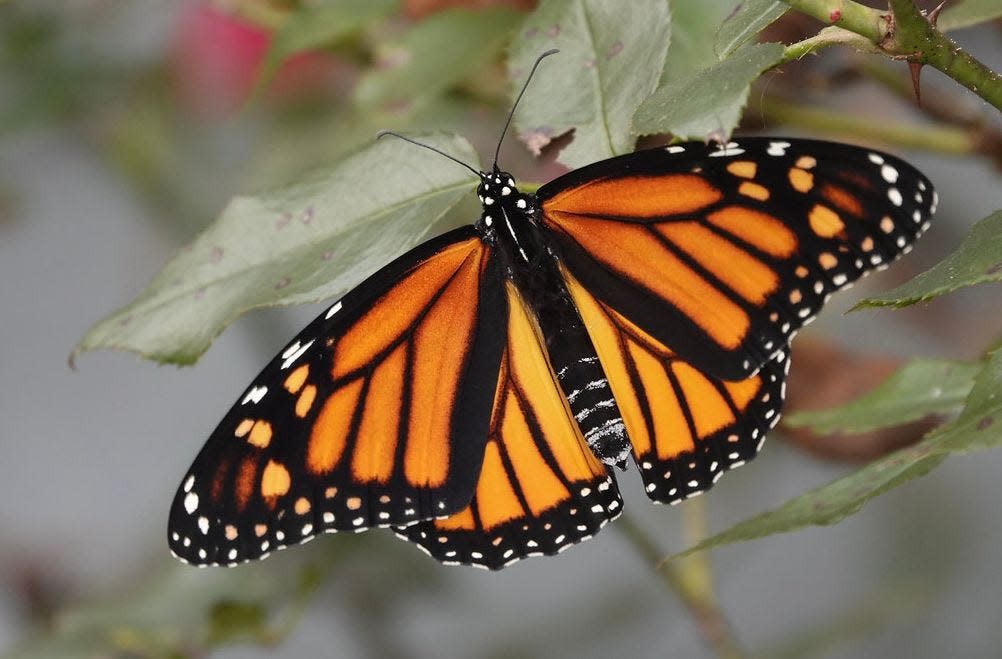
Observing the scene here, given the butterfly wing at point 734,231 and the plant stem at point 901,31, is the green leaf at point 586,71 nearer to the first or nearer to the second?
the butterfly wing at point 734,231

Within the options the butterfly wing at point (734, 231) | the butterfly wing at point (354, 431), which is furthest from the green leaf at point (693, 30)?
the butterfly wing at point (354, 431)

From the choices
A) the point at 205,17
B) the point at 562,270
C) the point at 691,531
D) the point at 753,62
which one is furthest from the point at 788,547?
the point at 753,62

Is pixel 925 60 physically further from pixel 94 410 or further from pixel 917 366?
pixel 94 410

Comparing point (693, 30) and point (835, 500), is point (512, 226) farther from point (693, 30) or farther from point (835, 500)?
point (835, 500)

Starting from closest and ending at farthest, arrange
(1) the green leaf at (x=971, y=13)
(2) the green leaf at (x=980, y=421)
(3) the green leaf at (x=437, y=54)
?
(2) the green leaf at (x=980, y=421) → (1) the green leaf at (x=971, y=13) → (3) the green leaf at (x=437, y=54)

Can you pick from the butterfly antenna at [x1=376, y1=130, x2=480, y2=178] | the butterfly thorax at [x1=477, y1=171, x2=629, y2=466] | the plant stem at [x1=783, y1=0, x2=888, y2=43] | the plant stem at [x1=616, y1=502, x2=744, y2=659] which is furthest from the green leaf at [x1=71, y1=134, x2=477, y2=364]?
the plant stem at [x1=616, y1=502, x2=744, y2=659]
